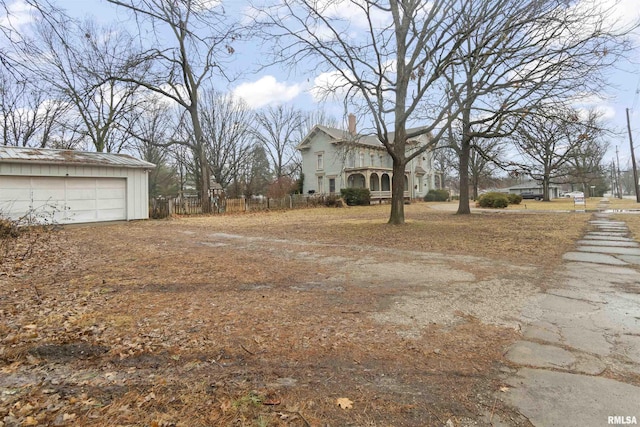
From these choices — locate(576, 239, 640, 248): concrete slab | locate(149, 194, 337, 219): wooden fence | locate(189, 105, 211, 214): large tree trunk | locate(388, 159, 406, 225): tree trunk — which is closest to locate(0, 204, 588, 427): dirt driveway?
locate(576, 239, 640, 248): concrete slab

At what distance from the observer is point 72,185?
45.1 feet

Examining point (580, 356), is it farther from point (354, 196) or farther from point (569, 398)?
point (354, 196)

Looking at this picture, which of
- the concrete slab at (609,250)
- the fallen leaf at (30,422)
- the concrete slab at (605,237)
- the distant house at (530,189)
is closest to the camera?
the fallen leaf at (30,422)

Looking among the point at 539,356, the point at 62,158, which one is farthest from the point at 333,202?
the point at 539,356

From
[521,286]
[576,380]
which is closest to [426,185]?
[521,286]

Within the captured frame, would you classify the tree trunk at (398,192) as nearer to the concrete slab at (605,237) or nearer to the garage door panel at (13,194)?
the concrete slab at (605,237)

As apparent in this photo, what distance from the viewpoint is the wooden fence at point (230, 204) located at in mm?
18081

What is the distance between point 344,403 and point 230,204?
74.2ft

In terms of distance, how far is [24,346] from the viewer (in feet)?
9.51

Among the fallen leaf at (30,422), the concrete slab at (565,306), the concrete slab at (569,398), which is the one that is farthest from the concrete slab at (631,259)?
the fallen leaf at (30,422)

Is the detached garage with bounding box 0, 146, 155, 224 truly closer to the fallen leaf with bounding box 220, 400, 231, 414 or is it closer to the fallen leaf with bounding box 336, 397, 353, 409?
the fallen leaf with bounding box 220, 400, 231, 414

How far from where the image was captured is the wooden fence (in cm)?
1808

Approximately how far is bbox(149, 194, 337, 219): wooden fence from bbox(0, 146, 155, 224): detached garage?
186 cm

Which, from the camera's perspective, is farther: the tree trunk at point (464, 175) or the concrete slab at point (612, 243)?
the tree trunk at point (464, 175)
